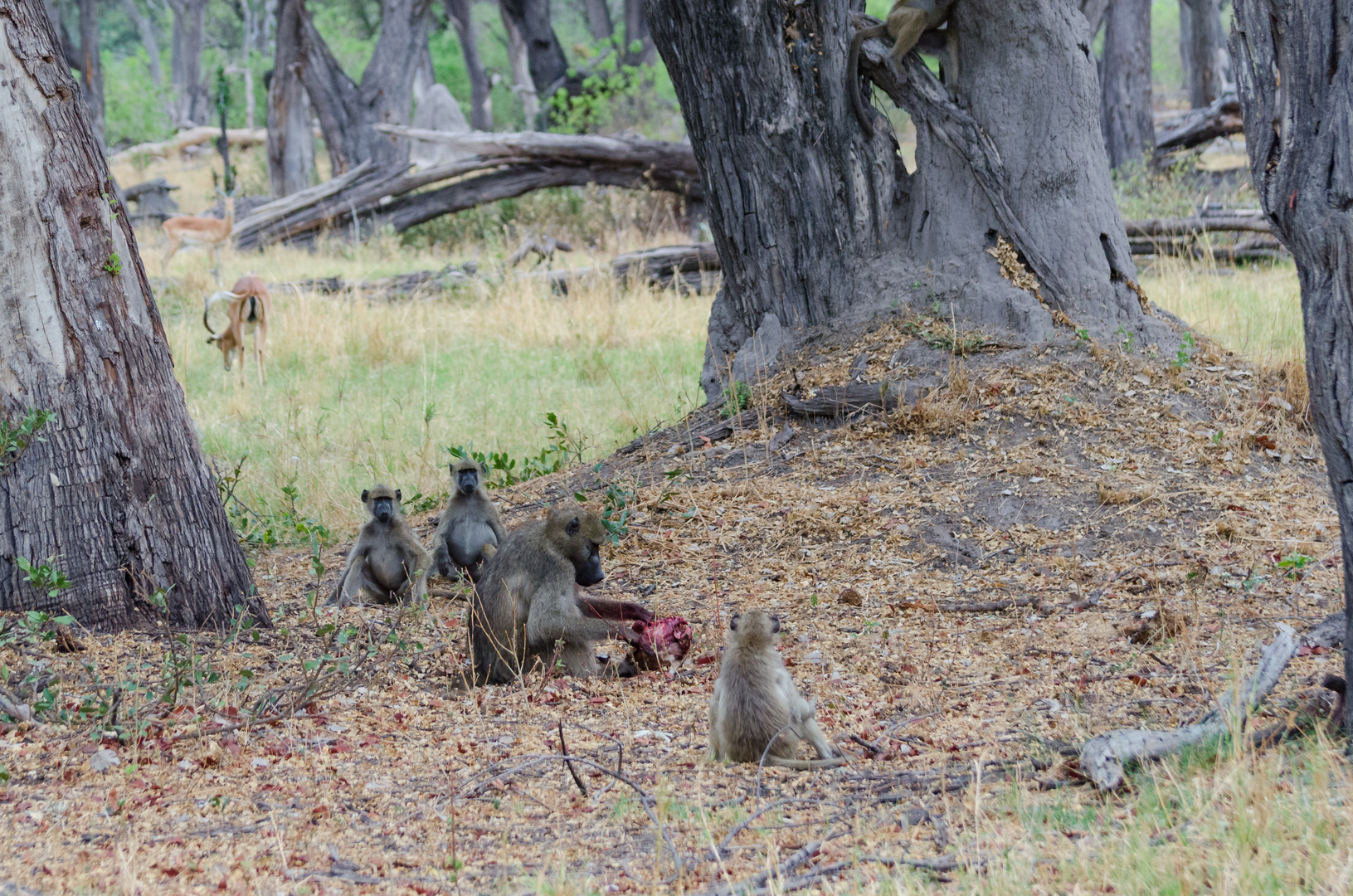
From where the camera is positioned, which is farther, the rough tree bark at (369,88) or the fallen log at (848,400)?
the rough tree bark at (369,88)

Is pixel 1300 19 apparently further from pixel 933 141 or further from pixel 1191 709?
pixel 933 141

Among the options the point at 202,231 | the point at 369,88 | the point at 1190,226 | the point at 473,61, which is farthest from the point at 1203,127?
the point at 473,61

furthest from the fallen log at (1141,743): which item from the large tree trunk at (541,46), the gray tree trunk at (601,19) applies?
the gray tree trunk at (601,19)

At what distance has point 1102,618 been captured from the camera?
16.1 ft

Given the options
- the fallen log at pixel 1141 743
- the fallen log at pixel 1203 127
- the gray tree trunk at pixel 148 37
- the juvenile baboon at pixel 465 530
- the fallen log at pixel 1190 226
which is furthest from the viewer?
the gray tree trunk at pixel 148 37

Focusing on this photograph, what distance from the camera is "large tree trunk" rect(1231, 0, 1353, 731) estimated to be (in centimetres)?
291

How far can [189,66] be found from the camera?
146ft

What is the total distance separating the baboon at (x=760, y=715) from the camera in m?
3.72

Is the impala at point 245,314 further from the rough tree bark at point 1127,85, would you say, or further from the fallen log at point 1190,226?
the rough tree bark at point 1127,85

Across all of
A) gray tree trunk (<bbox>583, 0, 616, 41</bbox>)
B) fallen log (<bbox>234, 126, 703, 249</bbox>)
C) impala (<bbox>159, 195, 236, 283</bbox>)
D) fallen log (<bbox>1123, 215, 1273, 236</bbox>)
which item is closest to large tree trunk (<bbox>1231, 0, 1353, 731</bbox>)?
fallen log (<bbox>1123, 215, 1273, 236</bbox>)

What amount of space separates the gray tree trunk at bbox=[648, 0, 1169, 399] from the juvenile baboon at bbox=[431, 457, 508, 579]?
1899 millimetres

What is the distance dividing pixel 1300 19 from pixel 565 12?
2466 inches

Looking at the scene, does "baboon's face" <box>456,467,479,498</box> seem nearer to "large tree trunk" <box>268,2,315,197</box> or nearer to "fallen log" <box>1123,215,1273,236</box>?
"fallen log" <box>1123,215,1273,236</box>

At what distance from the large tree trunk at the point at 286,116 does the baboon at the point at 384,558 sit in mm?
20391
